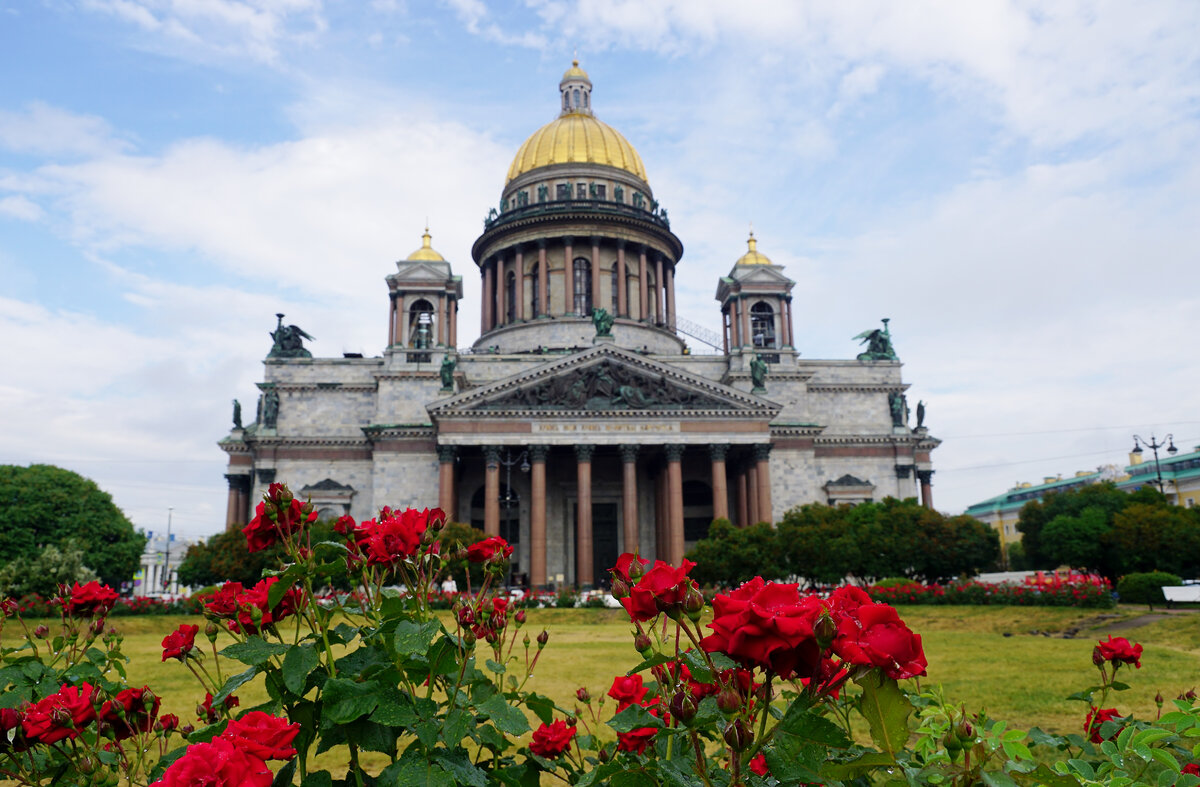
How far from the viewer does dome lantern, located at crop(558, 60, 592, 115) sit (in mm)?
68938

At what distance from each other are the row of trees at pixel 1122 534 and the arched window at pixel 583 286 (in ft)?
110

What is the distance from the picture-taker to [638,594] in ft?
10.4

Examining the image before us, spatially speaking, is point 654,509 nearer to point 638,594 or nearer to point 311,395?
point 311,395

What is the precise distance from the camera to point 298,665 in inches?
143

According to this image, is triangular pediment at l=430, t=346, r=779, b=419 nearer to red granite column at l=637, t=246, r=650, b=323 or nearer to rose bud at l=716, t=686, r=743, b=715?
red granite column at l=637, t=246, r=650, b=323

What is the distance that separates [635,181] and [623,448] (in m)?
28.0

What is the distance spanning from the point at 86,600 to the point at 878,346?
5398 centimetres

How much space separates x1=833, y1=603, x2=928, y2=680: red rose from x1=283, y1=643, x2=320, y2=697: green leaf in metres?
2.31

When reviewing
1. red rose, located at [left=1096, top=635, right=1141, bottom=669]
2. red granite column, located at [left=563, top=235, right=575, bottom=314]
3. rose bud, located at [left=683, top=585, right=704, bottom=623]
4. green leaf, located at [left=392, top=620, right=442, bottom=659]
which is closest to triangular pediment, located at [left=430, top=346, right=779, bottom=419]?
red granite column, located at [left=563, top=235, right=575, bottom=314]

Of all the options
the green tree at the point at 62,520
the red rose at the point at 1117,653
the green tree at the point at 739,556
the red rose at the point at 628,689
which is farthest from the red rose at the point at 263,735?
the green tree at the point at 62,520

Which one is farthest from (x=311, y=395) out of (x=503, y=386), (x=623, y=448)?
(x=623, y=448)

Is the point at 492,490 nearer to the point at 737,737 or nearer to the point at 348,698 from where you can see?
the point at 348,698

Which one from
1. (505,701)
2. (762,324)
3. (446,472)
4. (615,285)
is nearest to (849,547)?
(446,472)

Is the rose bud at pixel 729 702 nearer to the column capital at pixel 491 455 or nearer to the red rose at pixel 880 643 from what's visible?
the red rose at pixel 880 643
